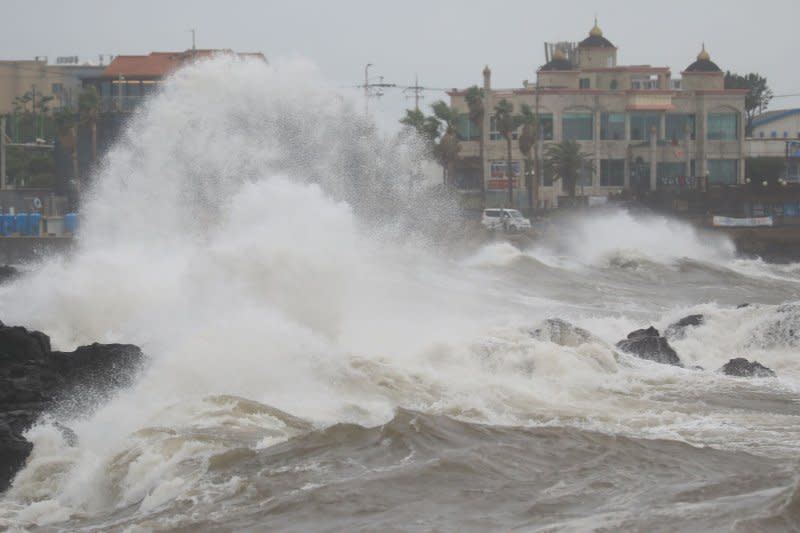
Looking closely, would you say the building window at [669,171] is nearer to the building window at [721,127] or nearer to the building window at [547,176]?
the building window at [721,127]

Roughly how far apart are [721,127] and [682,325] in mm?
54570

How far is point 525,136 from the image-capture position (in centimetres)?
7131

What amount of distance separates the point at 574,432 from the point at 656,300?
27235 millimetres

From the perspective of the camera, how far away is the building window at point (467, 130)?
3054 inches

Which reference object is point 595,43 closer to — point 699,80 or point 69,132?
point 699,80

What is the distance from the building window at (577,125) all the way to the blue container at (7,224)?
3975 cm


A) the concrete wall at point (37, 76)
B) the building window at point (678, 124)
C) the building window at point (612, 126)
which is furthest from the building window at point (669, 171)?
the concrete wall at point (37, 76)

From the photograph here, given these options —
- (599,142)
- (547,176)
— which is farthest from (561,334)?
(599,142)

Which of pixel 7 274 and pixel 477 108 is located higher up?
pixel 477 108

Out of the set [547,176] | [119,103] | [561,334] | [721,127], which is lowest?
[561,334]

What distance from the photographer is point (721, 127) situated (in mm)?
79438

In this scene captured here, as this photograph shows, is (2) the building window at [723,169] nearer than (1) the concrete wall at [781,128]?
Yes

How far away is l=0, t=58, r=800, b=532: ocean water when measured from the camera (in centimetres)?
1246

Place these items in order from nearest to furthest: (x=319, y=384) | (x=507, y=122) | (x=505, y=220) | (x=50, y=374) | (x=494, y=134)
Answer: (x=50, y=374) → (x=319, y=384) → (x=505, y=220) → (x=507, y=122) → (x=494, y=134)
